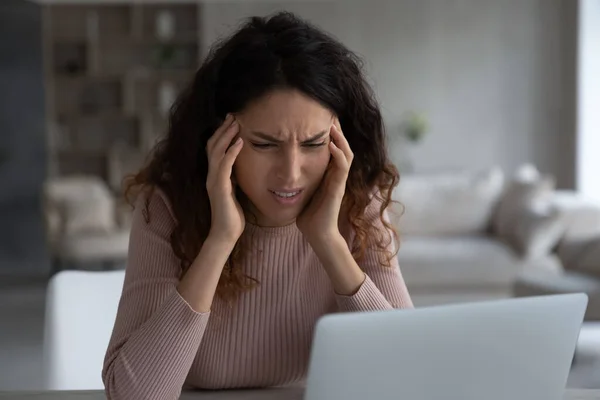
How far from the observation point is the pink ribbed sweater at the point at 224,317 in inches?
53.2

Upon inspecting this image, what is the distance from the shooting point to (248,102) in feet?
4.76

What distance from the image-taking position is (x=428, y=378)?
95cm

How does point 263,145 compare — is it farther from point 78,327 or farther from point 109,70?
point 109,70

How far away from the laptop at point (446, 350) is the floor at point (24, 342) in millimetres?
2957

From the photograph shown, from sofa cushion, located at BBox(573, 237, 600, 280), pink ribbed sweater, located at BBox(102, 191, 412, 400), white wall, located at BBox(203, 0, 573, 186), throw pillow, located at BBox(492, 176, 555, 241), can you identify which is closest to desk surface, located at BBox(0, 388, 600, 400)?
pink ribbed sweater, located at BBox(102, 191, 412, 400)

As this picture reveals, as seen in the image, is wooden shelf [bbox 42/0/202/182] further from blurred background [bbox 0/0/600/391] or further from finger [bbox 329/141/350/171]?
finger [bbox 329/141/350/171]

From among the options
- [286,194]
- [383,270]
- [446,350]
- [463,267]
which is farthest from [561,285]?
[446,350]

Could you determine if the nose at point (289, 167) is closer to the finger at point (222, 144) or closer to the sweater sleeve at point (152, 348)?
the finger at point (222, 144)

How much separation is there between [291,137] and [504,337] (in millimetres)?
553

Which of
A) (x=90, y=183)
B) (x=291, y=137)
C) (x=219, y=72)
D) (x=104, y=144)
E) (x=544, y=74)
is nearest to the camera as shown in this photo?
(x=291, y=137)

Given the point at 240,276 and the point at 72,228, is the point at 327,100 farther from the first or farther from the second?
the point at 72,228

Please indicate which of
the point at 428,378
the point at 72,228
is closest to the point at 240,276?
the point at 428,378

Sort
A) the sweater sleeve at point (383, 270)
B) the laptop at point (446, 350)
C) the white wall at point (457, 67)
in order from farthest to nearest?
the white wall at point (457, 67) < the sweater sleeve at point (383, 270) < the laptop at point (446, 350)

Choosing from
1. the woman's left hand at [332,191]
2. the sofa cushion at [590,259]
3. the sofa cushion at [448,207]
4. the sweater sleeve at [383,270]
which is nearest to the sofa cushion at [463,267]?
the sofa cushion at [448,207]
